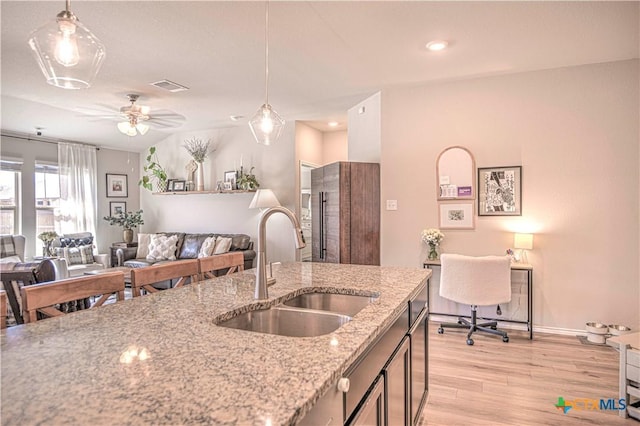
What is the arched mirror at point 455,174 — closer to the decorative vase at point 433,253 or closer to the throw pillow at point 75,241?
the decorative vase at point 433,253

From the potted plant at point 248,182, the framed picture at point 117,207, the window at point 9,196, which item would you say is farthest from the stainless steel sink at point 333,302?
the framed picture at point 117,207

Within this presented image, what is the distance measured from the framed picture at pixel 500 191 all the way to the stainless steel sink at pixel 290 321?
318 cm

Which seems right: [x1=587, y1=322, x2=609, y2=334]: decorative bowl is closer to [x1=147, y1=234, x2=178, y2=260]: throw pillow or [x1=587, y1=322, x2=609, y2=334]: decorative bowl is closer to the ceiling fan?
the ceiling fan

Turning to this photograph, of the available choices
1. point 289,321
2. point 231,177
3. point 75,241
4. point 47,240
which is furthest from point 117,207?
point 289,321

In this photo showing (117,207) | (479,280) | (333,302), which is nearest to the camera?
(333,302)

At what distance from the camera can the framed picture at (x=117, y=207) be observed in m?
7.13

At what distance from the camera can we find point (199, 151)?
22.0 feet

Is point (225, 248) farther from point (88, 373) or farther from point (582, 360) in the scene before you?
point (88, 373)

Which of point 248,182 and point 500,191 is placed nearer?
point 500,191

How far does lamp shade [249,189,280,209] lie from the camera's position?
5820 mm

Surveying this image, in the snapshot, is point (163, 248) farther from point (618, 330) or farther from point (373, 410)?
point (618, 330)

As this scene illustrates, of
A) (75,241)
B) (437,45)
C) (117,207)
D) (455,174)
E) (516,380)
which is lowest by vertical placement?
(516,380)

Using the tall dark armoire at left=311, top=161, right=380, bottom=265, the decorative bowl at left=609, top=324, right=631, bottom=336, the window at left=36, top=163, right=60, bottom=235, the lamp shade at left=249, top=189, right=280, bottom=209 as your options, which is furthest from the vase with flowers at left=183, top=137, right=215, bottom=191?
the decorative bowl at left=609, top=324, right=631, bottom=336

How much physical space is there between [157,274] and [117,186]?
623 cm
